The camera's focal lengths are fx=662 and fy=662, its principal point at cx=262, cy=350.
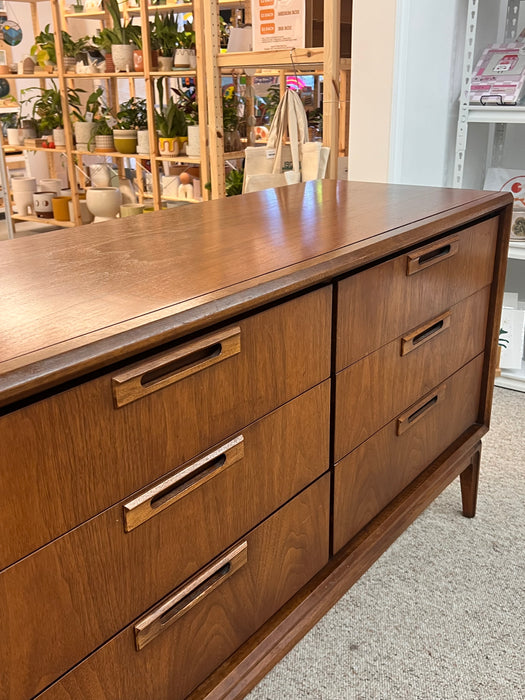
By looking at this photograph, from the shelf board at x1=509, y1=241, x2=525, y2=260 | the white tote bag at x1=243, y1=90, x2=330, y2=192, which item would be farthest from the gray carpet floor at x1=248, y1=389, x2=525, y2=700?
the white tote bag at x1=243, y1=90, x2=330, y2=192

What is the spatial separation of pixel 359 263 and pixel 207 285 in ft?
0.91

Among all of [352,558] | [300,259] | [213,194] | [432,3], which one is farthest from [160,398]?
[213,194]

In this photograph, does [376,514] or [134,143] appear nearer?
[376,514]

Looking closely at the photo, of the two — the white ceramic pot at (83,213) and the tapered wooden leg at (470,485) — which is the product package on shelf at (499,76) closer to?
the tapered wooden leg at (470,485)

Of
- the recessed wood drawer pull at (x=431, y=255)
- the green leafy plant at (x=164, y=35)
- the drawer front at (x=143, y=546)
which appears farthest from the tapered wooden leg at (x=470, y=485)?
the green leafy plant at (x=164, y=35)

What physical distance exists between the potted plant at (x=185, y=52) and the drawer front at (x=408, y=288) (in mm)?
2625

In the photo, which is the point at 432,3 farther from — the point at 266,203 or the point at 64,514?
the point at 64,514

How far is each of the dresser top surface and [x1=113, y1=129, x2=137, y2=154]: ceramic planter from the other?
279 cm

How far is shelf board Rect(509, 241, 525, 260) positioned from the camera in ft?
7.68

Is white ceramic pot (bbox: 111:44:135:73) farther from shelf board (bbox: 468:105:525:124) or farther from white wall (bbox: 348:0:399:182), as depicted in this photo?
shelf board (bbox: 468:105:525:124)

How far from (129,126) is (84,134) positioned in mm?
421

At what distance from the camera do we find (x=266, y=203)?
151cm

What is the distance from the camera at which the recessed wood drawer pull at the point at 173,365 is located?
72 cm

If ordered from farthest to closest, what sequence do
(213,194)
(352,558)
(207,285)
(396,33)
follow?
1. (213,194)
2. (396,33)
3. (352,558)
4. (207,285)
